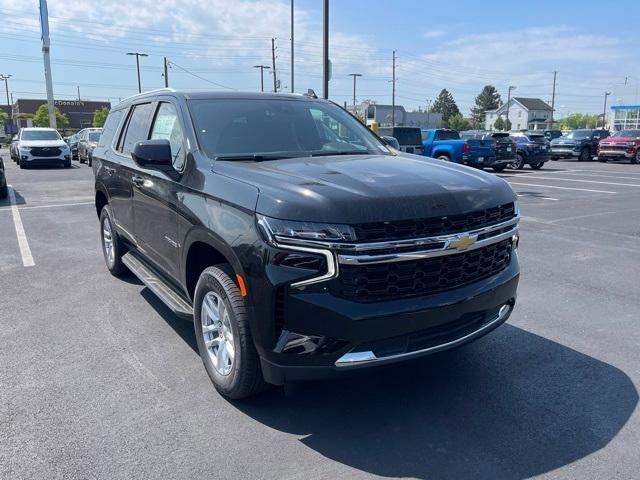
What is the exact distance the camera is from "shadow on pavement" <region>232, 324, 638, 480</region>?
9.41ft

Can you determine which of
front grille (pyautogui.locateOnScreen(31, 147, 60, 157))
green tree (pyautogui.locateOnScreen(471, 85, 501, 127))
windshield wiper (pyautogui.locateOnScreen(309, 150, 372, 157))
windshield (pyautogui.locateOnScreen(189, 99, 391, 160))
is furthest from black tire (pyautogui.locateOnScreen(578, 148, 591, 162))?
green tree (pyautogui.locateOnScreen(471, 85, 501, 127))

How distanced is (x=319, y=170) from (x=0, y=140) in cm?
8013

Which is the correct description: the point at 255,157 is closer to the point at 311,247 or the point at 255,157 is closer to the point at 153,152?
the point at 153,152

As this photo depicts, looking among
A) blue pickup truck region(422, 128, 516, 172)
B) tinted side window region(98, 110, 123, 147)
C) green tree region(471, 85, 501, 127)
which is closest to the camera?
tinted side window region(98, 110, 123, 147)

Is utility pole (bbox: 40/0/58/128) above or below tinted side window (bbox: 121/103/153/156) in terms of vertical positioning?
above

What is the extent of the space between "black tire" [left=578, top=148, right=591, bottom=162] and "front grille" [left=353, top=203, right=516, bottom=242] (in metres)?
30.8

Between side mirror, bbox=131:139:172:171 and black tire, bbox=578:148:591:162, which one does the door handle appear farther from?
black tire, bbox=578:148:591:162

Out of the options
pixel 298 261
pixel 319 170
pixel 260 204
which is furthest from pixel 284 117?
pixel 298 261

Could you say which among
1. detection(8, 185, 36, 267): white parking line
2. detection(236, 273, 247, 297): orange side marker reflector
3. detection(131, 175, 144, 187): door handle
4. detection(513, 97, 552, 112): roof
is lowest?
detection(8, 185, 36, 267): white parking line

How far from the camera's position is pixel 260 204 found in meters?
2.96

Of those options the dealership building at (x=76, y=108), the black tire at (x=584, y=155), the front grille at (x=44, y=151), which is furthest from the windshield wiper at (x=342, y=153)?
the dealership building at (x=76, y=108)

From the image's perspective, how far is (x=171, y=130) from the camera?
4297 mm

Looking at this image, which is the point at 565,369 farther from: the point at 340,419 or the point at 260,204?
the point at 260,204

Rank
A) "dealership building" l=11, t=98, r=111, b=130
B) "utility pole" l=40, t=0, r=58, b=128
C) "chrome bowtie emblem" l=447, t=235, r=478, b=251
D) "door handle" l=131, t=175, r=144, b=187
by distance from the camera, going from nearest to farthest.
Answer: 1. "chrome bowtie emblem" l=447, t=235, r=478, b=251
2. "door handle" l=131, t=175, r=144, b=187
3. "utility pole" l=40, t=0, r=58, b=128
4. "dealership building" l=11, t=98, r=111, b=130
